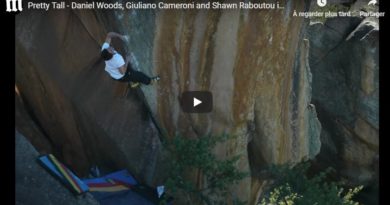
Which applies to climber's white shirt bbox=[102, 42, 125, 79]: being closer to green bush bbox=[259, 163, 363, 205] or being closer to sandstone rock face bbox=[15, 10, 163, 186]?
sandstone rock face bbox=[15, 10, 163, 186]

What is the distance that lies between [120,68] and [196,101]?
134 cm

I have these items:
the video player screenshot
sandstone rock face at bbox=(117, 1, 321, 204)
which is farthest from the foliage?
sandstone rock face at bbox=(117, 1, 321, 204)

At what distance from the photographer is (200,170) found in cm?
1043

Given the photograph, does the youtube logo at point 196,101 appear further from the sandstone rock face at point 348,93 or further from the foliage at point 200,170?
the sandstone rock face at point 348,93

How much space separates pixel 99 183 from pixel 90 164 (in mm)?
432

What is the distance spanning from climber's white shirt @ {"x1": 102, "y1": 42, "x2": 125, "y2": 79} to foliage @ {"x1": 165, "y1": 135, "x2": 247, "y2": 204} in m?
1.38

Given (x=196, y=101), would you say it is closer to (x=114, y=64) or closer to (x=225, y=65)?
(x=225, y=65)

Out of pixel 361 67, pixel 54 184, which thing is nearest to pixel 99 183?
pixel 54 184

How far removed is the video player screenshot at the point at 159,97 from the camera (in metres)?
9.28

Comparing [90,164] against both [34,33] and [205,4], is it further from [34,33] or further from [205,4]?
[205,4]

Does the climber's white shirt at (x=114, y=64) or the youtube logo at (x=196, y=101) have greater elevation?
the climber's white shirt at (x=114, y=64)

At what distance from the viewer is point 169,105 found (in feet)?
33.1

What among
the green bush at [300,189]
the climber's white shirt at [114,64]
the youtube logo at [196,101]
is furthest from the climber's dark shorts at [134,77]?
the green bush at [300,189]

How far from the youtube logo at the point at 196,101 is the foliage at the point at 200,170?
1.45 ft
